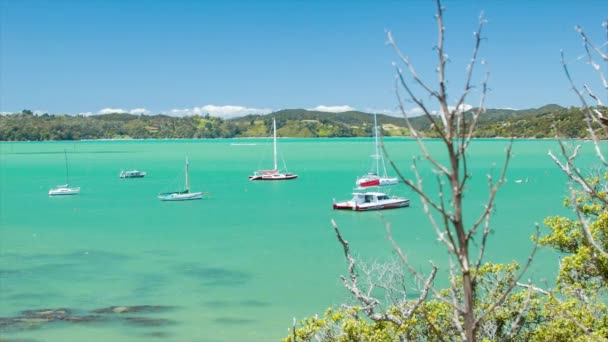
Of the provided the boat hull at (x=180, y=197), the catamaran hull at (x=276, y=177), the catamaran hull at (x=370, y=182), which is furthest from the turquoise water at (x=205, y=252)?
the catamaran hull at (x=276, y=177)

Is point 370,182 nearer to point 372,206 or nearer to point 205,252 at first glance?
point 372,206

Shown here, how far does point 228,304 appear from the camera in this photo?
3250 cm

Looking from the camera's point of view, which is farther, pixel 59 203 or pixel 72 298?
pixel 59 203

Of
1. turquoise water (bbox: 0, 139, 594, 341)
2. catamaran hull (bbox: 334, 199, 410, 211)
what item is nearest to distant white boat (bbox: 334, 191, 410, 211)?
catamaran hull (bbox: 334, 199, 410, 211)

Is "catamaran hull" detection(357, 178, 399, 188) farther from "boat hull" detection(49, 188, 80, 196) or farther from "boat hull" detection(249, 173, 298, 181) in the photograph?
"boat hull" detection(49, 188, 80, 196)

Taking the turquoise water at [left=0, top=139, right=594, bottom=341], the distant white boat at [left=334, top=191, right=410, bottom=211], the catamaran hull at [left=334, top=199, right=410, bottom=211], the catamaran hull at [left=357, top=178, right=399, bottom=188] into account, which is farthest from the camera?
the catamaran hull at [left=357, top=178, right=399, bottom=188]

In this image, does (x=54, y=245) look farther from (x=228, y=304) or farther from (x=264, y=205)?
(x=264, y=205)

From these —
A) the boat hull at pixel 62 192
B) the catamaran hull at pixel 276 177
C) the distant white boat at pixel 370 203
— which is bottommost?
the catamaran hull at pixel 276 177

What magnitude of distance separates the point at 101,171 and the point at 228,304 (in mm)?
115418

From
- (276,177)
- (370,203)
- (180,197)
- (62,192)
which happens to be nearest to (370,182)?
(276,177)

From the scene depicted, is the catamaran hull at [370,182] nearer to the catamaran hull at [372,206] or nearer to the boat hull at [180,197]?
the catamaran hull at [372,206]

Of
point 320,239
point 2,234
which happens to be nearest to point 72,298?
point 320,239

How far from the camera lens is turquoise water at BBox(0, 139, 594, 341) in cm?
3017

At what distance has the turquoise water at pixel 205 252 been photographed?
30172 mm
